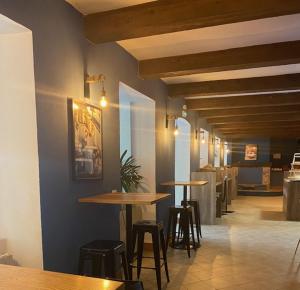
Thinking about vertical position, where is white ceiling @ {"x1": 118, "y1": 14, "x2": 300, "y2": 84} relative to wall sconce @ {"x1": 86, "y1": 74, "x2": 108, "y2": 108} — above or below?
above

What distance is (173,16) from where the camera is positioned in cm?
226

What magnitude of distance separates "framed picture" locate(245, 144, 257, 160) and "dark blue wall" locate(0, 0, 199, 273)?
12832 mm

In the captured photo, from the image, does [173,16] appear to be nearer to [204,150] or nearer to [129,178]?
[129,178]

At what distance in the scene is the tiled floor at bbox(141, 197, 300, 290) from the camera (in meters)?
3.11

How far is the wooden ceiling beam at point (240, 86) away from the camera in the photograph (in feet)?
14.3

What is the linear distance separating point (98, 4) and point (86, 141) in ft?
3.86

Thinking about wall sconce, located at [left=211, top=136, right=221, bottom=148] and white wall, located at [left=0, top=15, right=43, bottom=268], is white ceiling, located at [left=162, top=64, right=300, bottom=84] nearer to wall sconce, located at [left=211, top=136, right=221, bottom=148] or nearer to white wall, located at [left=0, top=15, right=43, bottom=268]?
white wall, located at [left=0, top=15, right=43, bottom=268]

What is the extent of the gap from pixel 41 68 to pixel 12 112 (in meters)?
0.38

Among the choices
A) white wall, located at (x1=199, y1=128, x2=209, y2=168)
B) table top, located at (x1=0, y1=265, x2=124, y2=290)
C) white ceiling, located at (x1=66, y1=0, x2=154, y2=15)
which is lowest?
table top, located at (x1=0, y1=265, x2=124, y2=290)

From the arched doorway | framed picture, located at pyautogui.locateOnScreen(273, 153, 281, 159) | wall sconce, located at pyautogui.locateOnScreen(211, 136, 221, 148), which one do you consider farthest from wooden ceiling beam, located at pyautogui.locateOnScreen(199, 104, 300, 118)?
framed picture, located at pyautogui.locateOnScreen(273, 153, 281, 159)

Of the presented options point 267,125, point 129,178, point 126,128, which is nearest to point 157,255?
point 129,178

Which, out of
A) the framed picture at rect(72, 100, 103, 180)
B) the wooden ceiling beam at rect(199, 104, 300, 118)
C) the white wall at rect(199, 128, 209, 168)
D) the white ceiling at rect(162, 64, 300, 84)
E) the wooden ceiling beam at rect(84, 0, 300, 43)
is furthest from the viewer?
the white wall at rect(199, 128, 209, 168)

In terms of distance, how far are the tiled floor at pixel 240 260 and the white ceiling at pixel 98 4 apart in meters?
2.81

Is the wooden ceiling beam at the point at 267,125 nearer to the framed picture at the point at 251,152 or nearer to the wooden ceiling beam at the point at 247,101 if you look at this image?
the wooden ceiling beam at the point at 247,101
